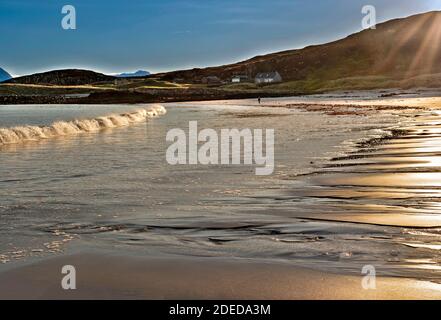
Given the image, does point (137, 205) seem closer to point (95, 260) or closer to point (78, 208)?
point (78, 208)

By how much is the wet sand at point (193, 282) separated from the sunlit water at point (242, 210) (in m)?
0.37

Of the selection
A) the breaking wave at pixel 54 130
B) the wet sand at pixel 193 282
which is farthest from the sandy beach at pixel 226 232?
the breaking wave at pixel 54 130

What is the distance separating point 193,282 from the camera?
581cm

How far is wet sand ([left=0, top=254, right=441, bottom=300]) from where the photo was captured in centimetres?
541

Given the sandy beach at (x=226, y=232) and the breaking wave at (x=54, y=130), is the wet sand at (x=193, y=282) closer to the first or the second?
the sandy beach at (x=226, y=232)

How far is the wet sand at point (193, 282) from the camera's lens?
5406 mm

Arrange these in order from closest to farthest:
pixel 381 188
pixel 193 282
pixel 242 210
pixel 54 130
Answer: pixel 193 282
pixel 242 210
pixel 381 188
pixel 54 130

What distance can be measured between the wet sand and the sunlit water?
365mm

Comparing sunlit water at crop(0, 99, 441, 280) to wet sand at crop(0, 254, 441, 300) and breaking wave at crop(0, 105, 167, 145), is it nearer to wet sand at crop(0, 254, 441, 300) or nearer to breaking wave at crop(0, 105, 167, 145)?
Result: wet sand at crop(0, 254, 441, 300)

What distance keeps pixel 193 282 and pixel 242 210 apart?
363 centimetres

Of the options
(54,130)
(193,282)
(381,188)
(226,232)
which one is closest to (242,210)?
(226,232)

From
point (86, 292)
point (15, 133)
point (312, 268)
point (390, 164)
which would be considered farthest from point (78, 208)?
point (15, 133)

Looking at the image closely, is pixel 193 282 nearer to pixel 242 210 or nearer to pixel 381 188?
pixel 242 210

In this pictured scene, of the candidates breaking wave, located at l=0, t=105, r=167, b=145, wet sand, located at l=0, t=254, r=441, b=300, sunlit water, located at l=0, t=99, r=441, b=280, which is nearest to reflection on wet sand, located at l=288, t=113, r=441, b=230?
sunlit water, located at l=0, t=99, r=441, b=280
